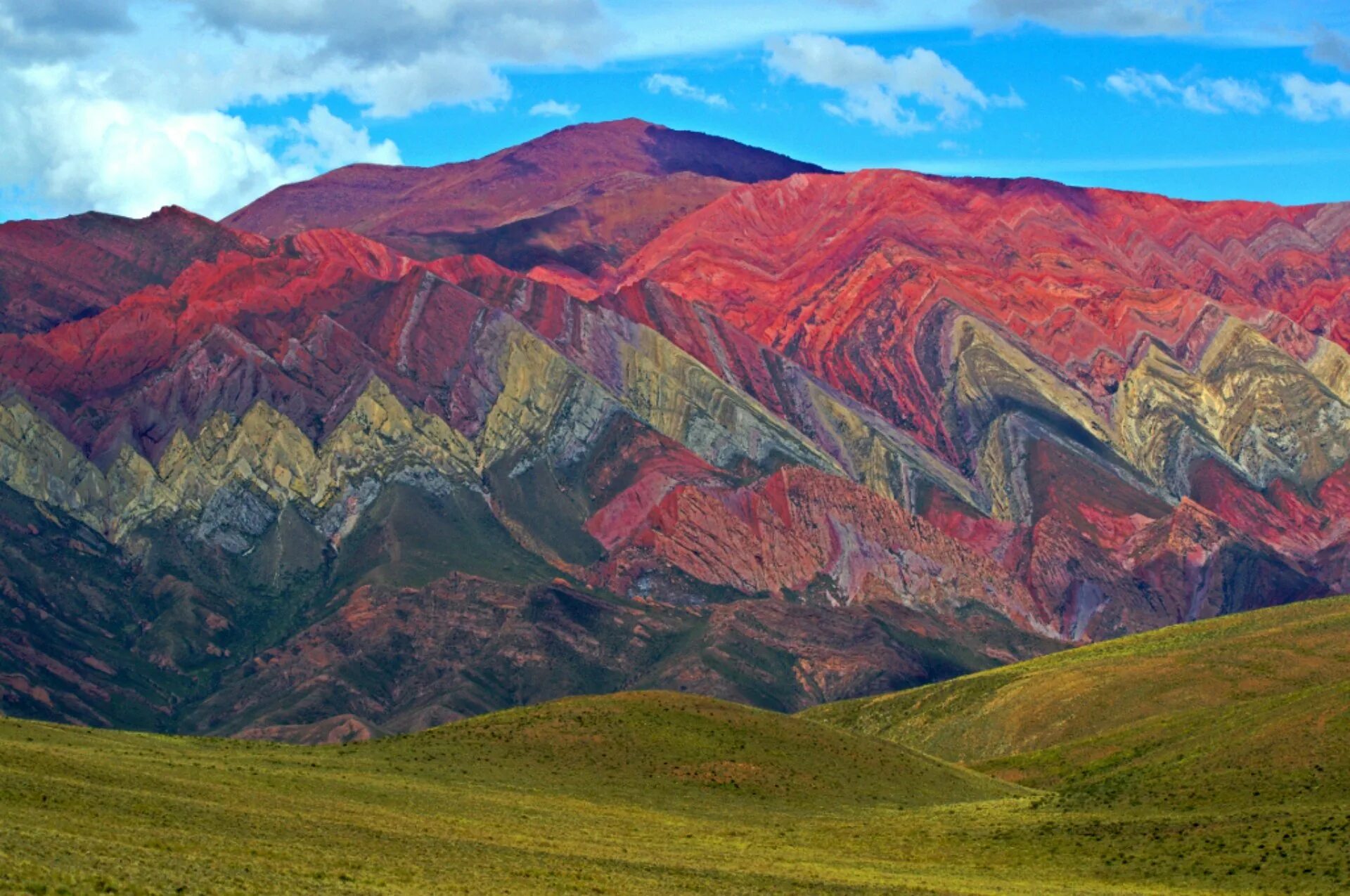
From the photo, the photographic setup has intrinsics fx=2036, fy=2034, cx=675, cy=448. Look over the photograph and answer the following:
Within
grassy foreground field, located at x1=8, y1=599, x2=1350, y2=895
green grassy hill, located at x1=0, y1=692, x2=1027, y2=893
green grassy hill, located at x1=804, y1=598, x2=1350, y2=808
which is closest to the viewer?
green grassy hill, located at x1=0, y1=692, x2=1027, y2=893

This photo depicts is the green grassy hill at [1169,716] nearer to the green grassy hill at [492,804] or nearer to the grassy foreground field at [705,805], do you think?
the grassy foreground field at [705,805]

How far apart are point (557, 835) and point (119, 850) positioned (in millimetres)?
31943

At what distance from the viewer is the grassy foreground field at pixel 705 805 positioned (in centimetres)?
7394

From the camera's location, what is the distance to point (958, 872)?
3770 inches

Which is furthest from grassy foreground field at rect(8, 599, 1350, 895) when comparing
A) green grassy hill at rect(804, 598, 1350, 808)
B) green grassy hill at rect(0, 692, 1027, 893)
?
green grassy hill at rect(804, 598, 1350, 808)

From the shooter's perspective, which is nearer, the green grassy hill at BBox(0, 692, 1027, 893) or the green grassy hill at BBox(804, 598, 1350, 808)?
the green grassy hill at BBox(0, 692, 1027, 893)

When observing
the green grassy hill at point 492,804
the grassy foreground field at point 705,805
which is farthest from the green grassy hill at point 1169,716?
the green grassy hill at point 492,804

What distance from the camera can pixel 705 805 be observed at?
115 m

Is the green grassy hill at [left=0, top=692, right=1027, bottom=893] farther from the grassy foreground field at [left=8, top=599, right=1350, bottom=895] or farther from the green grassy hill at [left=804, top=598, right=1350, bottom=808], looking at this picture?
the green grassy hill at [left=804, top=598, right=1350, bottom=808]

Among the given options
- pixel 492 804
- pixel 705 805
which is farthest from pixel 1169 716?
pixel 492 804

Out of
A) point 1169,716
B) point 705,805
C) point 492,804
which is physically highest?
point 492,804

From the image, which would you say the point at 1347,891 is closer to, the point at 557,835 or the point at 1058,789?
the point at 557,835

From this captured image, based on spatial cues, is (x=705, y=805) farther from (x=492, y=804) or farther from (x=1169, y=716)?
(x=1169, y=716)

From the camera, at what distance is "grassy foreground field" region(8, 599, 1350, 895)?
7394 centimetres
